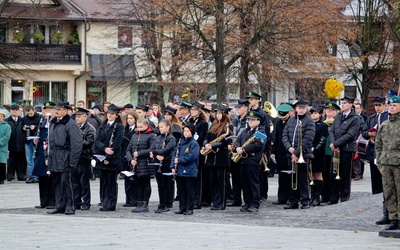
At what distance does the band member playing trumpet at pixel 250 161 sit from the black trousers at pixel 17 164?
10.3m

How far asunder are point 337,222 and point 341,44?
4808cm

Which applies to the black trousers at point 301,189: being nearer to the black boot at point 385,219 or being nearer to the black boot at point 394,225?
the black boot at point 385,219

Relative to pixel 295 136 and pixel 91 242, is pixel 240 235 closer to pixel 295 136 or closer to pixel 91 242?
pixel 91 242

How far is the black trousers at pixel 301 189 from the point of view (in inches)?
802

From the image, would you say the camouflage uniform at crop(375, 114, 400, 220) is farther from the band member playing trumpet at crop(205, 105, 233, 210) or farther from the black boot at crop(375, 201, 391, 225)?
the band member playing trumpet at crop(205, 105, 233, 210)

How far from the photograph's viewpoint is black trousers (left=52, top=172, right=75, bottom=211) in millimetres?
19302

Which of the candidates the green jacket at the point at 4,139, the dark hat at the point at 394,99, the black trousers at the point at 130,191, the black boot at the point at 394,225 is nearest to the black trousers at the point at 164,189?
the black trousers at the point at 130,191

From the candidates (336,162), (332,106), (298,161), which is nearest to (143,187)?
(298,161)

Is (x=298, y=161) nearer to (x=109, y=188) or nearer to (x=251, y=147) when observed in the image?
(x=251, y=147)

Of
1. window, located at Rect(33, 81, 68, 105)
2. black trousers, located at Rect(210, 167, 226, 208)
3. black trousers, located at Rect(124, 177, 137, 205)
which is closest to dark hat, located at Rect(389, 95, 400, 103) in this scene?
black trousers, located at Rect(210, 167, 226, 208)

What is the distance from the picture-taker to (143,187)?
65.3 ft

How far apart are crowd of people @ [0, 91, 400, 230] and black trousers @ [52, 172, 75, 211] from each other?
19mm

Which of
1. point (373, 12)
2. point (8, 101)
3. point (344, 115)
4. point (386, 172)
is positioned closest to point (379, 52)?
point (373, 12)

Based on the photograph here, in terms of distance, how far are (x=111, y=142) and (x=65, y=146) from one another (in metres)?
1.00
